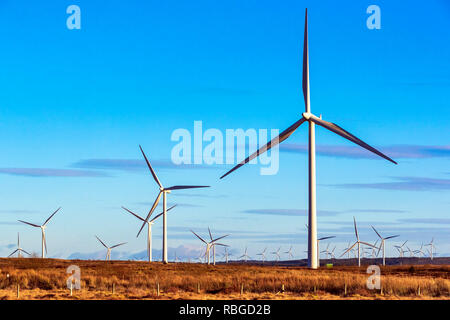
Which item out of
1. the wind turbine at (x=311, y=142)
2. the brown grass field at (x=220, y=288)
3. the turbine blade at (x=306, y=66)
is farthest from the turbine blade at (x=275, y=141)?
the brown grass field at (x=220, y=288)

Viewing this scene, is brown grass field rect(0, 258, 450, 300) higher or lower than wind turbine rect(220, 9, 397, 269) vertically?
lower

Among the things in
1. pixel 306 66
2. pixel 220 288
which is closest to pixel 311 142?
pixel 306 66

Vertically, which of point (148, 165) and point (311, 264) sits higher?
point (148, 165)

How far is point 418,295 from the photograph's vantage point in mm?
52656

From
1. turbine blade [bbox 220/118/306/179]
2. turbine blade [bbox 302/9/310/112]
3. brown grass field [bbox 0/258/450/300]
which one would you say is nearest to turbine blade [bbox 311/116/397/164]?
turbine blade [bbox 220/118/306/179]

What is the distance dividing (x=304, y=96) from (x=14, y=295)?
37.2m

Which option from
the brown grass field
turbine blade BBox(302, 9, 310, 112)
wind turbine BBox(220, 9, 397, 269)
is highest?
turbine blade BBox(302, 9, 310, 112)

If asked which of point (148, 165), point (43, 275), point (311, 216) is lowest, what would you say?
point (43, 275)

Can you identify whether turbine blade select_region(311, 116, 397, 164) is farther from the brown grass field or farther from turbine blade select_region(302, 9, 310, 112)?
the brown grass field

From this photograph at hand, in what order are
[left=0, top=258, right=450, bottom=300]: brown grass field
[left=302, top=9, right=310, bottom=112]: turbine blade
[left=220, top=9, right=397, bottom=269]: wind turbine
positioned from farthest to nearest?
[left=302, top=9, right=310, bottom=112]: turbine blade → [left=220, top=9, right=397, bottom=269]: wind turbine → [left=0, top=258, right=450, bottom=300]: brown grass field

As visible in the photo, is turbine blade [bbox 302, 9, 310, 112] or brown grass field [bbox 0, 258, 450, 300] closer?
brown grass field [bbox 0, 258, 450, 300]
